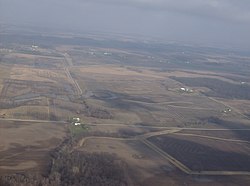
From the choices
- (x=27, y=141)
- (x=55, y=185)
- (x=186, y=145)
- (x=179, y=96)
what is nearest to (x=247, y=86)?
(x=179, y=96)

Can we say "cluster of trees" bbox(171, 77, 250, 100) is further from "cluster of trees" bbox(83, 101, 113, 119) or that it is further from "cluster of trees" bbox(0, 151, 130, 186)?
"cluster of trees" bbox(0, 151, 130, 186)

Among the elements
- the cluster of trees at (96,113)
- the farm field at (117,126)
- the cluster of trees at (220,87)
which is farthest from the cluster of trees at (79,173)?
the cluster of trees at (220,87)

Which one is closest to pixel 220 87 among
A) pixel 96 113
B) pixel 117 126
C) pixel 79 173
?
pixel 96 113

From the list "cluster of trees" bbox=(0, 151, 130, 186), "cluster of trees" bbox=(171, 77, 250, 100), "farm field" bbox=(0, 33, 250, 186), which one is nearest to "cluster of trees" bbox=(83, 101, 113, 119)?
"farm field" bbox=(0, 33, 250, 186)

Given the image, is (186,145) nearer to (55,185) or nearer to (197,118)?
(197,118)

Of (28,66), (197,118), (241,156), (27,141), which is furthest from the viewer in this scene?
(28,66)

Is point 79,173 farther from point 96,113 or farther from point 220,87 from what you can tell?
point 220,87
